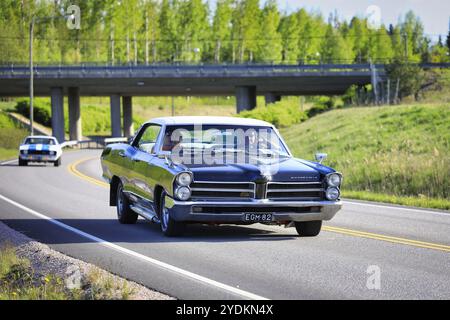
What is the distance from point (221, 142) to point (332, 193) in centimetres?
191

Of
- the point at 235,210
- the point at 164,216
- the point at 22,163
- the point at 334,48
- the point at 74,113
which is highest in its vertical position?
the point at 334,48

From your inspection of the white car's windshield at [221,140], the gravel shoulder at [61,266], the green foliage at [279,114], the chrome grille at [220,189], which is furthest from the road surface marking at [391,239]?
the green foliage at [279,114]

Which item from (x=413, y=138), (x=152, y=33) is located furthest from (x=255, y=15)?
(x=413, y=138)

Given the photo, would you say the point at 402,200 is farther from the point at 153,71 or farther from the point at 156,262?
the point at 153,71

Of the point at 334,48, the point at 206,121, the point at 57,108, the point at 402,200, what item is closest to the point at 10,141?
the point at 57,108

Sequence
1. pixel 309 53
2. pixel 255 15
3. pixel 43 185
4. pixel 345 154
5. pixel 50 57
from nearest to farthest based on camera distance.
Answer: pixel 43 185 < pixel 345 154 < pixel 50 57 < pixel 255 15 < pixel 309 53

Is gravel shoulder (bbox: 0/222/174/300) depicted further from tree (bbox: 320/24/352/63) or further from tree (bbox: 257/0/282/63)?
tree (bbox: 320/24/352/63)

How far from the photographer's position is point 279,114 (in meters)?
66.9

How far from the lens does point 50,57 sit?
11300 cm

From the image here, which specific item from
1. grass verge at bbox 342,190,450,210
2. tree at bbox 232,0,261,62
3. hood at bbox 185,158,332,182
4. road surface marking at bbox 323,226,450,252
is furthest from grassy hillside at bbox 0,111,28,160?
tree at bbox 232,0,261,62

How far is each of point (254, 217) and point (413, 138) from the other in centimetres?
2353

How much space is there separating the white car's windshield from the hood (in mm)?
860

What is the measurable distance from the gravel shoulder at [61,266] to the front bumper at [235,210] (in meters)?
1.76
